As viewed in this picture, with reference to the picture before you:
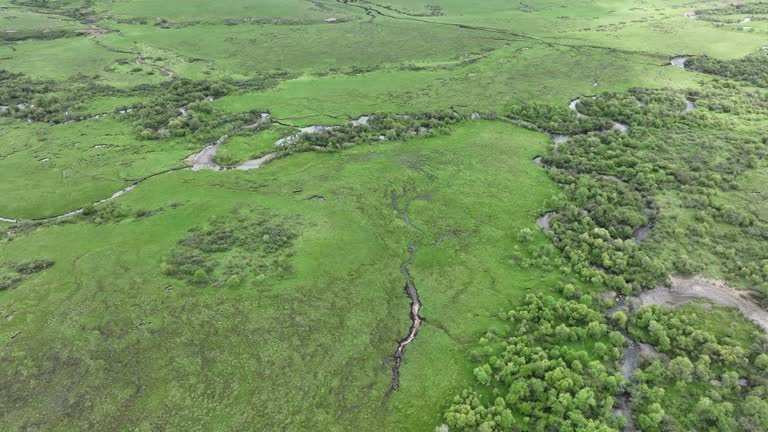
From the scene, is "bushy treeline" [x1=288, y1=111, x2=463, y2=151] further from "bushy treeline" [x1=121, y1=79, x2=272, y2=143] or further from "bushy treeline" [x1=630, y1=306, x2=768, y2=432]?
"bushy treeline" [x1=630, y1=306, x2=768, y2=432]

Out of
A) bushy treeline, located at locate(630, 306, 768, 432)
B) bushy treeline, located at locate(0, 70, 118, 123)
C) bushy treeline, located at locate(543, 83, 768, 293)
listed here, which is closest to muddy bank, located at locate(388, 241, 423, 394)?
bushy treeline, located at locate(543, 83, 768, 293)

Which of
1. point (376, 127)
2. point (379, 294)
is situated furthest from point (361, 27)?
point (379, 294)

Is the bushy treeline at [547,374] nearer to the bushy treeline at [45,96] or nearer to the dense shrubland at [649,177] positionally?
the dense shrubland at [649,177]

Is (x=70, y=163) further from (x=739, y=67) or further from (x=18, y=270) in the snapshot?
(x=739, y=67)

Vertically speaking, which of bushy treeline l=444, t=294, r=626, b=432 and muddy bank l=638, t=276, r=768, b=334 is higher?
muddy bank l=638, t=276, r=768, b=334

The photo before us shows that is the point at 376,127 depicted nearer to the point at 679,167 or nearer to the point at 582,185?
the point at 582,185

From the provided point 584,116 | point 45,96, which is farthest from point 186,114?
point 584,116
